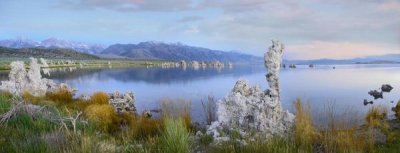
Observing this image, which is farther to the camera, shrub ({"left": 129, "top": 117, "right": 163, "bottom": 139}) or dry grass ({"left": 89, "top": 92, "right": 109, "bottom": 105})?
dry grass ({"left": 89, "top": 92, "right": 109, "bottom": 105})

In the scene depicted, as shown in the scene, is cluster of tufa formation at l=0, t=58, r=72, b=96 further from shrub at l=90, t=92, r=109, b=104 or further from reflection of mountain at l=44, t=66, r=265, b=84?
reflection of mountain at l=44, t=66, r=265, b=84

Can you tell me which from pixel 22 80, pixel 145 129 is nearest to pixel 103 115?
pixel 145 129

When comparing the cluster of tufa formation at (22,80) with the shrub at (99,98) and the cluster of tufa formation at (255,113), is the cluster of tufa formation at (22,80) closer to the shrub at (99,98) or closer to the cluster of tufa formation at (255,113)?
the shrub at (99,98)

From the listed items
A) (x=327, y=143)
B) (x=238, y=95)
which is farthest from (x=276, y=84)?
(x=327, y=143)

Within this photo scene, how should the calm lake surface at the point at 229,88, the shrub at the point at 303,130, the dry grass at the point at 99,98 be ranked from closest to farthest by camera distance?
1. the shrub at the point at 303,130
2. the dry grass at the point at 99,98
3. the calm lake surface at the point at 229,88

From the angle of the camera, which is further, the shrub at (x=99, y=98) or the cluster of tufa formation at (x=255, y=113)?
the shrub at (x=99, y=98)

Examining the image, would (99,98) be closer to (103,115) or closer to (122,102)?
(122,102)

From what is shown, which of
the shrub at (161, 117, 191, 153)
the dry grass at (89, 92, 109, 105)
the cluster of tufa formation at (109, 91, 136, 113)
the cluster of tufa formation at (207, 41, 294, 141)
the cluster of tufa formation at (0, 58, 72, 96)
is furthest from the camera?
the cluster of tufa formation at (0, 58, 72, 96)

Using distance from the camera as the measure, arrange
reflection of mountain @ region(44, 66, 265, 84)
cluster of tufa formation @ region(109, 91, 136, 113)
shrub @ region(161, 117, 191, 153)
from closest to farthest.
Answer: shrub @ region(161, 117, 191, 153)
cluster of tufa formation @ region(109, 91, 136, 113)
reflection of mountain @ region(44, 66, 265, 84)

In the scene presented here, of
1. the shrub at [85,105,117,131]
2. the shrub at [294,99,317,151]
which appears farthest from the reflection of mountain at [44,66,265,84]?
the shrub at [294,99,317,151]

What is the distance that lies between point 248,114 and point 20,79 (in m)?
18.1

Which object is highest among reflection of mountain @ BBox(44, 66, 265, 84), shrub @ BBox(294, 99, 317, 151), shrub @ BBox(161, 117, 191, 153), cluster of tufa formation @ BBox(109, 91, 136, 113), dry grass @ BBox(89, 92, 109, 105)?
shrub @ BBox(161, 117, 191, 153)

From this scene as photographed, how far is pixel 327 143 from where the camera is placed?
8852mm

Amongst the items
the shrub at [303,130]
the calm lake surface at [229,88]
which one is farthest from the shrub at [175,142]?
the calm lake surface at [229,88]
